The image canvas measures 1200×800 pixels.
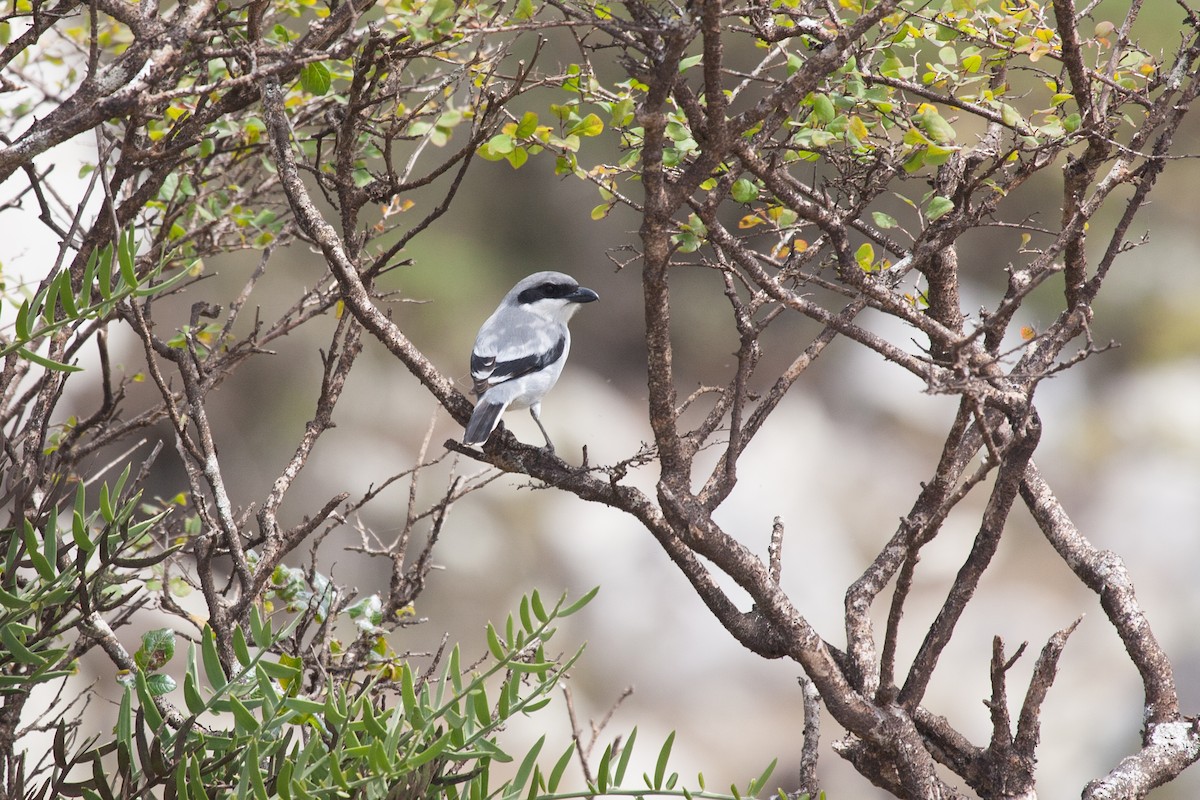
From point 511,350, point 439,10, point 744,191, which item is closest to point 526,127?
point 439,10

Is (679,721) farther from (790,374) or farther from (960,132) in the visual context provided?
(790,374)

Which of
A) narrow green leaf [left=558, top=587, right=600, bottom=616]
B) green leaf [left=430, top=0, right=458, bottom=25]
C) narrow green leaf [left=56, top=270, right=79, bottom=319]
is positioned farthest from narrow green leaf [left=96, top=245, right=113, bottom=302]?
green leaf [left=430, top=0, right=458, bottom=25]

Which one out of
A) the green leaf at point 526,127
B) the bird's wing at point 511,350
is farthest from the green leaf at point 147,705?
the bird's wing at point 511,350

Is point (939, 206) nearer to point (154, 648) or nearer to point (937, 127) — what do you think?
point (937, 127)

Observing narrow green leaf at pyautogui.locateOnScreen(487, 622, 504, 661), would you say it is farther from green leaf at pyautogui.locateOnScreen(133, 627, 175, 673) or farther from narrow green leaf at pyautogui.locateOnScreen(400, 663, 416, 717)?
green leaf at pyautogui.locateOnScreen(133, 627, 175, 673)

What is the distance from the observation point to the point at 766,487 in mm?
10422

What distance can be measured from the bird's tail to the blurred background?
524 cm

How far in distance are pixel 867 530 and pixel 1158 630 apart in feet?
8.79

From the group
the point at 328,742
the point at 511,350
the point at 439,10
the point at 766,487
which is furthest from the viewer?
the point at 766,487

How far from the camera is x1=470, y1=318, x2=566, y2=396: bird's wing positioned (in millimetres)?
4125

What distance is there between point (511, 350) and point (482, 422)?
1.15 m

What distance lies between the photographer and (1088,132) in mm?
2293

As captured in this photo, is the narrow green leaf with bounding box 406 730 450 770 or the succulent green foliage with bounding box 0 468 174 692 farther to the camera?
the succulent green foliage with bounding box 0 468 174 692

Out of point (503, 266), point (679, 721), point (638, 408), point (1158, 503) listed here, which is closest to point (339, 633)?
point (679, 721)
